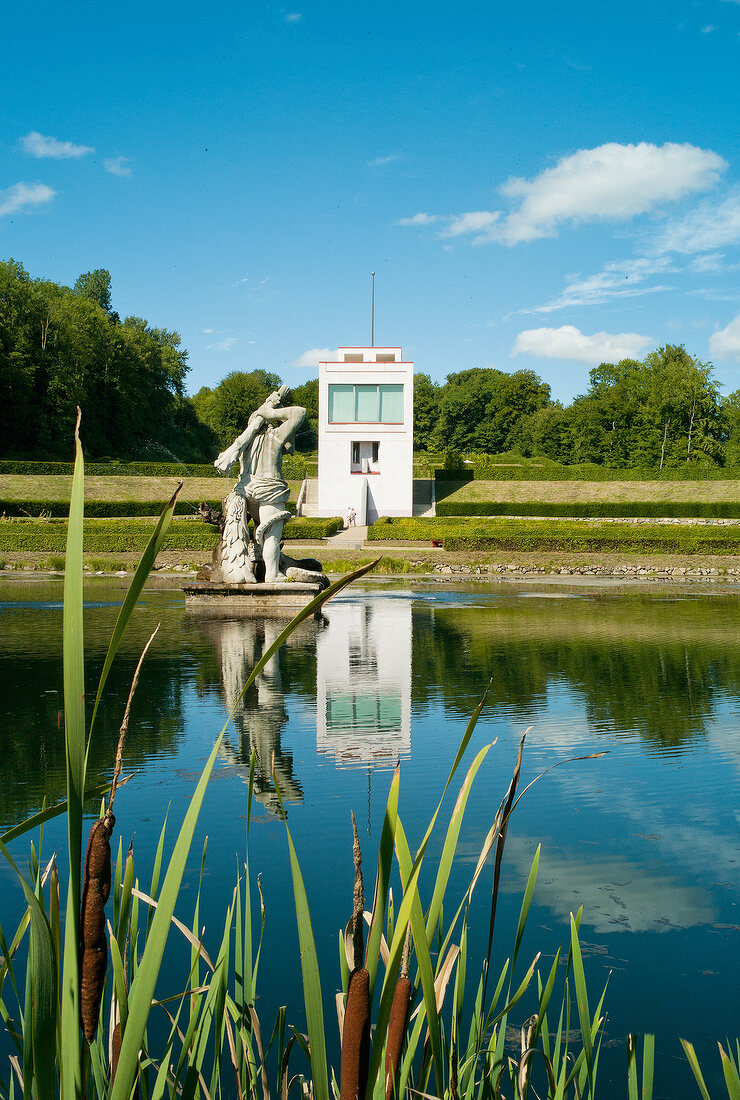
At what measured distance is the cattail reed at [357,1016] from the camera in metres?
1.03

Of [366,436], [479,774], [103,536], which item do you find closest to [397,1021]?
[479,774]

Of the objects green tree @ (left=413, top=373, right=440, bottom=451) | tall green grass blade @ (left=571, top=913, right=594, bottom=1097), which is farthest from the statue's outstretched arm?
green tree @ (left=413, top=373, right=440, bottom=451)

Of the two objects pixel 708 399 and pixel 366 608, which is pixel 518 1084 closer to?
pixel 366 608

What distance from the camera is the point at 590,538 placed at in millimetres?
30328

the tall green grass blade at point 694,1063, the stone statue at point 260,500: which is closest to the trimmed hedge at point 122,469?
the stone statue at point 260,500

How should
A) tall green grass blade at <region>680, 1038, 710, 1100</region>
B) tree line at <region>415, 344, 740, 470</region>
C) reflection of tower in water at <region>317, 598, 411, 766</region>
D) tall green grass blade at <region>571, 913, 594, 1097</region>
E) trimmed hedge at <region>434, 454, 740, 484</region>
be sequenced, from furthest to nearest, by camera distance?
tree line at <region>415, 344, 740, 470</region> < trimmed hedge at <region>434, 454, 740, 484</region> < reflection of tower in water at <region>317, 598, 411, 766</region> < tall green grass blade at <region>571, 913, 594, 1097</region> < tall green grass blade at <region>680, 1038, 710, 1100</region>

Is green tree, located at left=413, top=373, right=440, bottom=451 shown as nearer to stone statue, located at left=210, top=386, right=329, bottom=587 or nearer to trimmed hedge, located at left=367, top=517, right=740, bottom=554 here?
trimmed hedge, located at left=367, top=517, right=740, bottom=554

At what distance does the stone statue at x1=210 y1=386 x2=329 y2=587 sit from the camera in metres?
16.4

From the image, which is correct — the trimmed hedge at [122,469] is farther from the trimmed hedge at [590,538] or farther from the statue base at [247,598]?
the statue base at [247,598]

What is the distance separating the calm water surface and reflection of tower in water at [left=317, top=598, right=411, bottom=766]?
0.13 ft

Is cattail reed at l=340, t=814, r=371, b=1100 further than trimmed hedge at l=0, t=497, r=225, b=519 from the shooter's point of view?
No

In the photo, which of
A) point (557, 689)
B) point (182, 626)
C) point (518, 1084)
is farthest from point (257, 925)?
point (182, 626)

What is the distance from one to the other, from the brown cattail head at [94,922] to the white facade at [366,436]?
1765 inches

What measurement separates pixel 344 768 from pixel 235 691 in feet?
8.89
